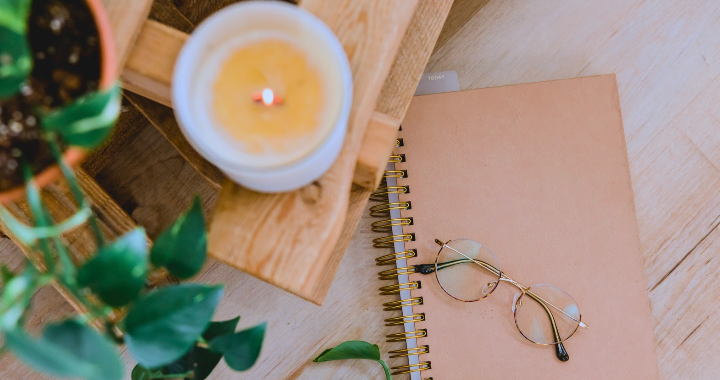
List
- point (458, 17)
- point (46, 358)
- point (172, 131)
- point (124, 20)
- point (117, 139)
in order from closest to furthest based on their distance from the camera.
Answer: point (46, 358), point (124, 20), point (172, 131), point (117, 139), point (458, 17)

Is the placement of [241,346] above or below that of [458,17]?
below

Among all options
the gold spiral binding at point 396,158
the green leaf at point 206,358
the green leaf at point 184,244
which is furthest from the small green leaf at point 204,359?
the gold spiral binding at point 396,158

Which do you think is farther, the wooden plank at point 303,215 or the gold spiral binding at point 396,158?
the gold spiral binding at point 396,158

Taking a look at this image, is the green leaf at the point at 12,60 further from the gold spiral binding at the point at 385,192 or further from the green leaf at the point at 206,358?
the gold spiral binding at the point at 385,192

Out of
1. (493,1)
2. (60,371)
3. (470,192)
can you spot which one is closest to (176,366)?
(60,371)

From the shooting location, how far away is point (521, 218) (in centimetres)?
61

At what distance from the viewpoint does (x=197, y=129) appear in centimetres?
Answer: 30

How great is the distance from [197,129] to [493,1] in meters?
0.50

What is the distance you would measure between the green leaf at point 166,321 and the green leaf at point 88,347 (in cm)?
3

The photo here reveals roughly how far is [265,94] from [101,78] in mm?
94

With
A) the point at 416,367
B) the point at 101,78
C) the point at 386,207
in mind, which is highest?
the point at 101,78

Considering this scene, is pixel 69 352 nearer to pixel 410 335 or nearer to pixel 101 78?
pixel 101 78

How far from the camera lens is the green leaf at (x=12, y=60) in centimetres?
24

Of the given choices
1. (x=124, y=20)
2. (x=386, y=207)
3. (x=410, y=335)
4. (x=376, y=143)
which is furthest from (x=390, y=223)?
(x=124, y=20)
